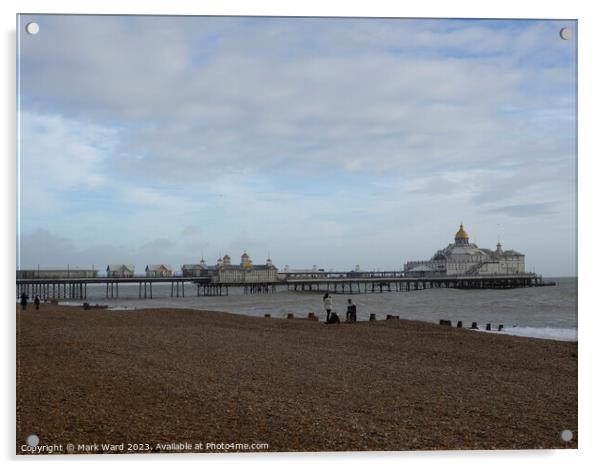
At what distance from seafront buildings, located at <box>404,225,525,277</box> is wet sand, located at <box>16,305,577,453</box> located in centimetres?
4684

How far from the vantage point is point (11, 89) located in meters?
5.23

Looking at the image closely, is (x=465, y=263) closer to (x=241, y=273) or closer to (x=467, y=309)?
(x=241, y=273)

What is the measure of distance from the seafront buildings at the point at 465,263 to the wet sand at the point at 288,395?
154 ft

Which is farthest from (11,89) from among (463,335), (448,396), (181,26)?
(463,335)

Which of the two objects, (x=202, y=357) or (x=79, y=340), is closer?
(x=202, y=357)

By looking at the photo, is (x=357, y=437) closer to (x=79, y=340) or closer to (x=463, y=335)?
(x=79, y=340)

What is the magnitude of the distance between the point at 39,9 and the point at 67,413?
3.43m

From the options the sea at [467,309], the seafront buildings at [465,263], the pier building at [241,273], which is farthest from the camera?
the pier building at [241,273]

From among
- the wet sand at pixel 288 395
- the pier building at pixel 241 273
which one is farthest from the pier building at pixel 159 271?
the wet sand at pixel 288 395

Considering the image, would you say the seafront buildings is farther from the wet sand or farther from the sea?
the wet sand

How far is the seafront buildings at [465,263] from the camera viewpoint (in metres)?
58.3

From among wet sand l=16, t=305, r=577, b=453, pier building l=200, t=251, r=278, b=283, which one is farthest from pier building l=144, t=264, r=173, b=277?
wet sand l=16, t=305, r=577, b=453

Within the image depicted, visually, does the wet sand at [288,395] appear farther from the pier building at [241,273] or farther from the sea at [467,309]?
the pier building at [241,273]

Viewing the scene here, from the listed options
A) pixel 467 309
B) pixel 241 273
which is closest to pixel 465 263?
pixel 241 273
